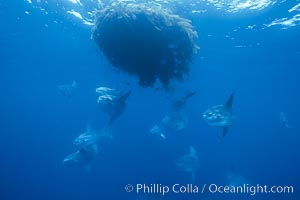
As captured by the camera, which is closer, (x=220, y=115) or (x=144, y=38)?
(x=144, y=38)

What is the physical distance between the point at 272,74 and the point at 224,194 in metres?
18.5

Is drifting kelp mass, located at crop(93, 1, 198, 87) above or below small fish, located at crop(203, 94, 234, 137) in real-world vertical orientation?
above

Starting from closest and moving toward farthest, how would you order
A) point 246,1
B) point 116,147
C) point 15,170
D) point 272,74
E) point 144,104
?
point 246,1 < point 272,74 < point 15,170 < point 144,104 < point 116,147

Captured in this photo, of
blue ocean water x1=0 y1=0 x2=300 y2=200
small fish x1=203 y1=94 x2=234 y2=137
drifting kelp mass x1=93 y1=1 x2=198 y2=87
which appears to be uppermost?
blue ocean water x1=0 y1=0 x2=300 y2=200

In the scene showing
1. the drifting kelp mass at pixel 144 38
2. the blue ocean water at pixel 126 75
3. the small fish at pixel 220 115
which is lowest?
the small fish at pixel 220 115

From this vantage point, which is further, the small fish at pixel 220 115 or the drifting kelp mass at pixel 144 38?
the small fish at pixel 220 115

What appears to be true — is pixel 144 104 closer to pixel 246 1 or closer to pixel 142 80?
pixel 246 1

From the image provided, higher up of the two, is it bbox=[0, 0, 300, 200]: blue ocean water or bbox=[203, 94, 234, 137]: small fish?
bbox=[0, 0, 300, 200]: blue ocean water

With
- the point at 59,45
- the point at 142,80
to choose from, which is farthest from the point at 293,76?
the point at 142,80

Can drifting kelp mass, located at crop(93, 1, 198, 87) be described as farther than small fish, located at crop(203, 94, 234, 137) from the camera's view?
No

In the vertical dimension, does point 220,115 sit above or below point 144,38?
below

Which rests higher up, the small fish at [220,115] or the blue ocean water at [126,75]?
the blue ocean water at [126,75]

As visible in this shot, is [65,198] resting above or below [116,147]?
below

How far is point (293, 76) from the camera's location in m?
40.3
